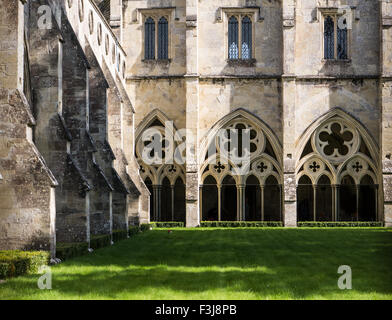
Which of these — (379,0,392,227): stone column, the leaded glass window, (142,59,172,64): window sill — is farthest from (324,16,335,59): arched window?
(142,59,172,64): window sill

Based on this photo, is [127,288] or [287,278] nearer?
[127,288]

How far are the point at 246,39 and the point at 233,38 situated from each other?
0.71 m

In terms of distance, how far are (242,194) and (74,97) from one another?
622 inches

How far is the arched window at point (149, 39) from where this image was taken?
3454cm

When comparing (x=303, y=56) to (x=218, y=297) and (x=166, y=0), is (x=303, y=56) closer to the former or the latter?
(x=166, y=0)

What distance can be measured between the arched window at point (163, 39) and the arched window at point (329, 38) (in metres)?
8.61

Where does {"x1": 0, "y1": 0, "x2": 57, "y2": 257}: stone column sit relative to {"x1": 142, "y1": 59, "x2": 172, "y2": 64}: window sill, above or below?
below

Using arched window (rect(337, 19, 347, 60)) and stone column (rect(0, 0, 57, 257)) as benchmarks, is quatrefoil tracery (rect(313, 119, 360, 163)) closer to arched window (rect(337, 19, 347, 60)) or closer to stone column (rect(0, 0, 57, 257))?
arched window (rect(337, 19, 347, 60))

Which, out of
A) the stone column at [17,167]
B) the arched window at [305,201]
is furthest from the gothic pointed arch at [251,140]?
the stone column at [17,167]

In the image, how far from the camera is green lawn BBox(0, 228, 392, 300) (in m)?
10.0

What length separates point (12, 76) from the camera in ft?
48.2

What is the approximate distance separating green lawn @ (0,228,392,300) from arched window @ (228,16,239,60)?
15.9 metres

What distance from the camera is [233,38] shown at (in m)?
34.4
